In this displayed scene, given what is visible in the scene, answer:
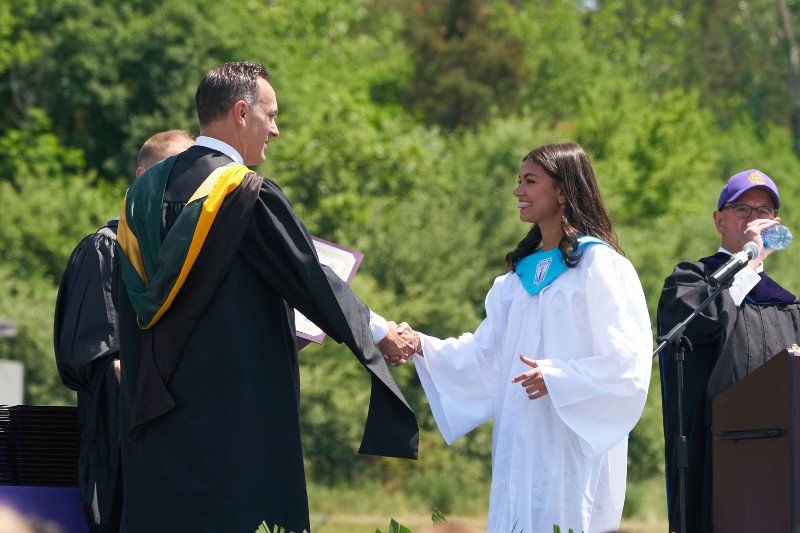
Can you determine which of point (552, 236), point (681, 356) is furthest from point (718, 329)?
point (552, 236)

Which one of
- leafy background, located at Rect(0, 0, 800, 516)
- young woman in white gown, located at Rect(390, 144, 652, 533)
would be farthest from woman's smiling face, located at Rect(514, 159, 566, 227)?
leafy background, located at Rect(0, 0, 800, 516)

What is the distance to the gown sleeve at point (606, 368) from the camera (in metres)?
4.62

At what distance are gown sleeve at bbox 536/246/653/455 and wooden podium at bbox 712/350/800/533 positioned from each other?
0.39 meters

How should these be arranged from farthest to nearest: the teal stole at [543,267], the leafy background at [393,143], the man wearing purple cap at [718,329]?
the leafy background at [393,143]
the man wearing purple cap at [718,329]
the teal stole at [543,267]

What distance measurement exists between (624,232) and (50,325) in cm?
1070

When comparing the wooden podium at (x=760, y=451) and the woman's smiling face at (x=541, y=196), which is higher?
the woman's smiling face at (x=541, y=196)

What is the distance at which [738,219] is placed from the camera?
5.87m

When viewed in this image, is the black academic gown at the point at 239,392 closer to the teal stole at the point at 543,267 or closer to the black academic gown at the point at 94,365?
the black academic gown at the point at 94,365

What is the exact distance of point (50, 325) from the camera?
755 inches

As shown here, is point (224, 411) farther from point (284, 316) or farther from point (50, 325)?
point (50, 325)

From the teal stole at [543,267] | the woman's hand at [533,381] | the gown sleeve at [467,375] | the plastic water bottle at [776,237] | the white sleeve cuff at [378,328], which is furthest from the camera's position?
the plastic water bottle at [776,237]

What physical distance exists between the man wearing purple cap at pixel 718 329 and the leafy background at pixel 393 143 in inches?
477

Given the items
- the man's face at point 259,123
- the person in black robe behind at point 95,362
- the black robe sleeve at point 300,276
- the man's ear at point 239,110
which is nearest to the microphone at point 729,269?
the black robe sleeve at point 300,276

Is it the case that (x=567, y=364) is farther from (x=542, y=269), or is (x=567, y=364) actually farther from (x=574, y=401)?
(x=542, y=269)
